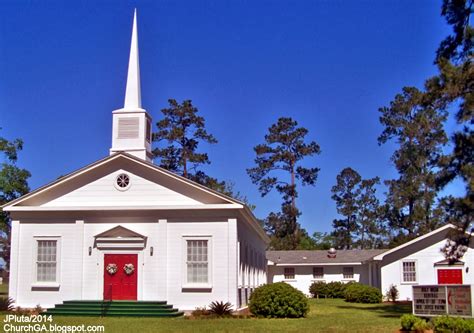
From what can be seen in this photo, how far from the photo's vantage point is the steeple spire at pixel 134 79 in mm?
30688

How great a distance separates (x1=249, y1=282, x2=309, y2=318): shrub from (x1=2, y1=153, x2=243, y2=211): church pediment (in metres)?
4.52

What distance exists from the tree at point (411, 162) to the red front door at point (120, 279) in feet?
112

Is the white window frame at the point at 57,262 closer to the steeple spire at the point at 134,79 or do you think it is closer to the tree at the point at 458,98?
Result: the steeple spire at the point at 134,79

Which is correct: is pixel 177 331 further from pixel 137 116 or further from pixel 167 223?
pixel 137 116

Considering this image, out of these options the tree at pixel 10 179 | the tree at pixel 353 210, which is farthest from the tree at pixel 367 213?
the tree at pixel 10 179

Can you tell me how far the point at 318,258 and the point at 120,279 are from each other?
28699 millimetres

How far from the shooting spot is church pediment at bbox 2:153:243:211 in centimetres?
2723

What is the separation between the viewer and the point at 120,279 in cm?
2692

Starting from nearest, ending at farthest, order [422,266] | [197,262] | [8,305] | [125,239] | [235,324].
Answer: [235,324] → [197,262] → [125,239] → [8,305] → [422,266]

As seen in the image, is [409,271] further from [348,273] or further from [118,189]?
[118,189]

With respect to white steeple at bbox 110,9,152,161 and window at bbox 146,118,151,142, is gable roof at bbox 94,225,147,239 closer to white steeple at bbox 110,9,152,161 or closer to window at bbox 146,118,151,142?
white steeple at bbox 110,9,152,161

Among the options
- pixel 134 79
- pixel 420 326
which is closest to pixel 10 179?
pixel 134 79

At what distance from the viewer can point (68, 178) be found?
91.2 feet

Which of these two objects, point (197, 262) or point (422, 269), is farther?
point (422, 269)
